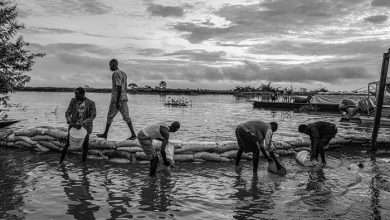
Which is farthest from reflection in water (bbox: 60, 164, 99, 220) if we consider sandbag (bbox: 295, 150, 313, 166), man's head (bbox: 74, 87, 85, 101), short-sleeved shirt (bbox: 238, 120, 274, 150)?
sandbag (bbox: 295, 150, 313, 166)

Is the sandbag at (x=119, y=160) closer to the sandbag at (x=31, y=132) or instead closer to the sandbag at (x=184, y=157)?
the sandbag at (x=184, y=157)

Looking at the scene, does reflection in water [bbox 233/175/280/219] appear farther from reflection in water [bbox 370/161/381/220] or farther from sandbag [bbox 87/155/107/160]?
sandbag [bbox 87/155/107/160]

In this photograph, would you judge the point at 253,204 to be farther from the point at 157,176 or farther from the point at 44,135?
the point at 44,135

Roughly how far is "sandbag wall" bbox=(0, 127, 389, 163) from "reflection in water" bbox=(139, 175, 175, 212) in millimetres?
2095

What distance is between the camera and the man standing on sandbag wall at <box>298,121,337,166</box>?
32.3 ft

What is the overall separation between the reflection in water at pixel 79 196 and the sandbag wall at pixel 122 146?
1596mm

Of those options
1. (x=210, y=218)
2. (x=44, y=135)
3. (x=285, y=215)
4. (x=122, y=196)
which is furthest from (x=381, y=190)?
(x=44, y=135)

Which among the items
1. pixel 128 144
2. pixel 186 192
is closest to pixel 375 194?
Answer: pixel 186 192

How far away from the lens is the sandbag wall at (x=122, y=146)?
34.7 feet

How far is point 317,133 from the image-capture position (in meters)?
9.88

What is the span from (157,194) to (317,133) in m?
4.82

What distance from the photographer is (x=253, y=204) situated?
6.91 meters

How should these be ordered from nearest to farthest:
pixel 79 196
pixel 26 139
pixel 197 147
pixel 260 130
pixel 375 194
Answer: pixel 79 196 → pixel 375 194 → pixel 260 130 → pixel 197 147 → pixel 26 139

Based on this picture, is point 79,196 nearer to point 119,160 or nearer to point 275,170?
point 119,160
